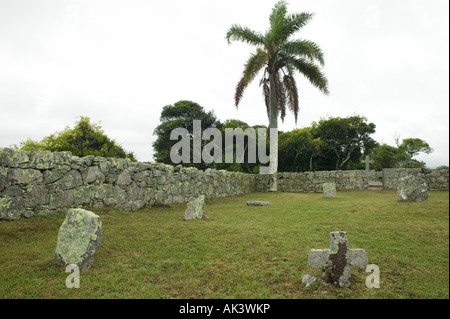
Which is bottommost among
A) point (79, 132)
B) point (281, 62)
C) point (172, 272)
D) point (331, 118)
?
point (172, 272)

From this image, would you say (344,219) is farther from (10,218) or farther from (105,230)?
(10,218)

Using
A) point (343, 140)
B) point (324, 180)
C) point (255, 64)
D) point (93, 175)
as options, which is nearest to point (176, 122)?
point (255, 64)

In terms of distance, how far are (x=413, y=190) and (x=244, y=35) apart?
49.2 feet

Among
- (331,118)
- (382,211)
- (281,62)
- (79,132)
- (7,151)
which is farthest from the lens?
(331,118)

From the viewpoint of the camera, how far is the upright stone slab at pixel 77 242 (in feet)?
15.3

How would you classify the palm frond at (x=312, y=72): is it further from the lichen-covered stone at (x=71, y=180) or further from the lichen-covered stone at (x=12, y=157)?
the lichen-covered stone at (x=12, y=157)

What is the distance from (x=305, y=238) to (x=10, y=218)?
22.4ft

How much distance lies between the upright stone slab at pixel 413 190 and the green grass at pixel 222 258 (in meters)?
2.32

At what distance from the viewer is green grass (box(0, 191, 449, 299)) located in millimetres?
3814

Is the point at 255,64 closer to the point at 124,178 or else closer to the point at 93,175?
the point at 124,178

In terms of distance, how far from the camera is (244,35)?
20750mm

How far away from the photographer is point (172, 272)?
4539 mm
